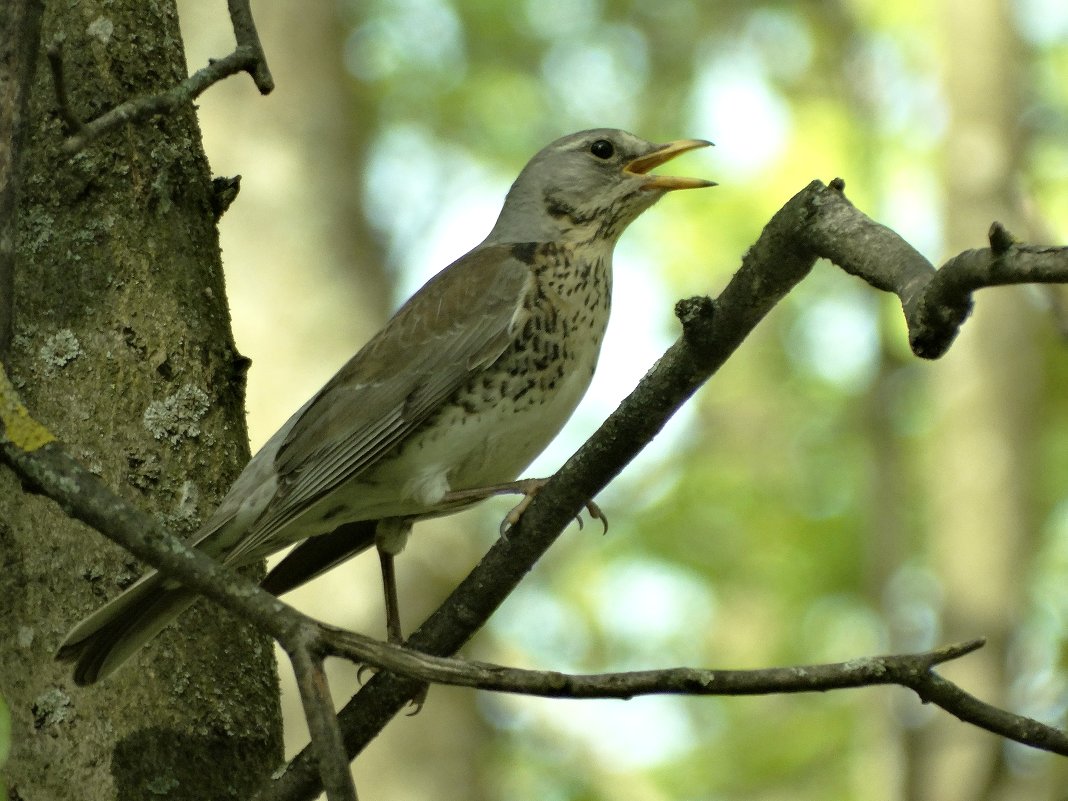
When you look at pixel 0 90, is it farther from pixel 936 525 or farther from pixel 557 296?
pixel 936 525

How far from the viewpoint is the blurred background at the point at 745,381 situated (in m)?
7.70

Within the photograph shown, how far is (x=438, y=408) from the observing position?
458cm

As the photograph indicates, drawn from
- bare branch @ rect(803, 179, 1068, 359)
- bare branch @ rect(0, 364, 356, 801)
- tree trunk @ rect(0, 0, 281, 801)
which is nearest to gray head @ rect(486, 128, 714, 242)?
tree trunk @ rect(0, 0, 281, 801)

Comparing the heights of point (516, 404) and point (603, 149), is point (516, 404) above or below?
below

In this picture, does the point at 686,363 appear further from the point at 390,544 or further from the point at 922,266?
the point at 390,544

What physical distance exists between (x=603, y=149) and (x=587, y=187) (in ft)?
0.83

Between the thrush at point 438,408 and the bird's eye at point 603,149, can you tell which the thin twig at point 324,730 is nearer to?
the thrush at point 438,408

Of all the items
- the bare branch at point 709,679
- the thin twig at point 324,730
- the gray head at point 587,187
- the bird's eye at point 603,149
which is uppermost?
the bird's eye at point 603,149

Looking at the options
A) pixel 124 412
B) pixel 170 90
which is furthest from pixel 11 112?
pixel 124 412

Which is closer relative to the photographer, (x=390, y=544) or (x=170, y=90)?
(x=170, y=90)

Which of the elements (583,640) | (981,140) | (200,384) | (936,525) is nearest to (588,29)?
(583,640)

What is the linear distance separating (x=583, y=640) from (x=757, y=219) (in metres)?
4.41

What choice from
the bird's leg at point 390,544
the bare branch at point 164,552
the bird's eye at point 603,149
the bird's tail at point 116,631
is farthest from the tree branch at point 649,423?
the bird's eye at point 603,149

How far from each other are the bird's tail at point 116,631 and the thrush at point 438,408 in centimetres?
66
